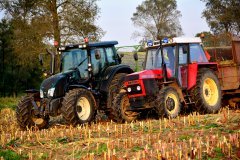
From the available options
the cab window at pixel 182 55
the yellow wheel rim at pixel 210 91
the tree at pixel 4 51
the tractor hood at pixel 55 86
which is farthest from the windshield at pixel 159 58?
the tree at pixel 4 51

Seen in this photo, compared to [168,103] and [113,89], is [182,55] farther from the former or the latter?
[113,89]

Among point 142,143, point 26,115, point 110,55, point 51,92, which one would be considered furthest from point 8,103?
point 142,143

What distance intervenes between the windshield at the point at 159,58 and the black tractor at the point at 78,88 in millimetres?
782

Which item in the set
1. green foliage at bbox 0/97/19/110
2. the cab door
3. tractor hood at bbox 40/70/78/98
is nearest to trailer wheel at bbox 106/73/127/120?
tractor hood at bbox 40/70/78/98

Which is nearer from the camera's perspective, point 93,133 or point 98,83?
point 93,133

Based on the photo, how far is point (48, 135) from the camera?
29.5 feet

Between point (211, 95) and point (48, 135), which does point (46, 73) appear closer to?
point (48, 135)

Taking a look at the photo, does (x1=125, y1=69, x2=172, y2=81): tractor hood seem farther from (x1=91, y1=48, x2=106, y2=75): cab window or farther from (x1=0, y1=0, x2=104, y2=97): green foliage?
(x1=0, y1=0, x2=104, y2=97): green foliage

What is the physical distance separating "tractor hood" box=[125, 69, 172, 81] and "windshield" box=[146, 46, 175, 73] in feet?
0.85

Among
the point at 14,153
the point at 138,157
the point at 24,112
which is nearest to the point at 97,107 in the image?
the point at 24,112

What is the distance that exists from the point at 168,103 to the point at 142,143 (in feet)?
13.0

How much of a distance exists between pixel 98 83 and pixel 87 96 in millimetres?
1030

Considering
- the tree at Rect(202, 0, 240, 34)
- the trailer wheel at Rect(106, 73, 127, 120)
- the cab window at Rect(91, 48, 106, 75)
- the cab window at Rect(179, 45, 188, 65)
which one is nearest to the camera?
the trailer wheel at Rect(106, 73, 127, 120)

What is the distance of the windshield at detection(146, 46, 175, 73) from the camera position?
11789 mm
